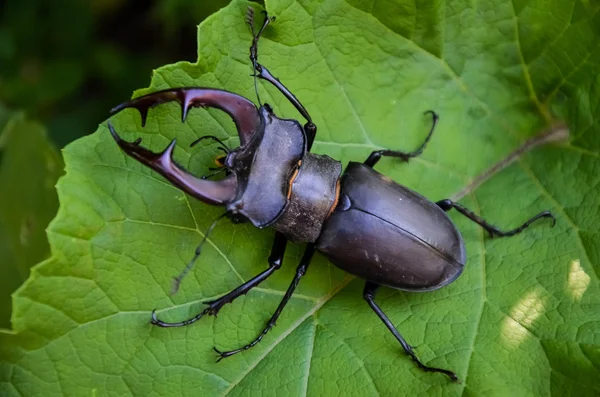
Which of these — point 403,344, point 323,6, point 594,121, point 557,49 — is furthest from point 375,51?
point 403,344

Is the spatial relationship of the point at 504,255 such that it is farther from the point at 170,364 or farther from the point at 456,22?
the point at 170,364

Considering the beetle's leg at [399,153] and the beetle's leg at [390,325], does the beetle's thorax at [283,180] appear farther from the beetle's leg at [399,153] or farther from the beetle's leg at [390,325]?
the beetle's leg at [390,325]

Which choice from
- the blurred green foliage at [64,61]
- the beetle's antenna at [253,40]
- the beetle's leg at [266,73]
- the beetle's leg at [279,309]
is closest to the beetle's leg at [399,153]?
the beetle's leg at [266,73]

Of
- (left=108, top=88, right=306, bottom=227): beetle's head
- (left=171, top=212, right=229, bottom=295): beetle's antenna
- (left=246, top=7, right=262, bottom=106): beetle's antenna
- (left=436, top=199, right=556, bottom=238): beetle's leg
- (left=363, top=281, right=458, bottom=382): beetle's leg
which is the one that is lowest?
(left=363, top=281, right=458, bottom=382): beetle's leg

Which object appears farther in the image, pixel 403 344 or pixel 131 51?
pixel 131 51

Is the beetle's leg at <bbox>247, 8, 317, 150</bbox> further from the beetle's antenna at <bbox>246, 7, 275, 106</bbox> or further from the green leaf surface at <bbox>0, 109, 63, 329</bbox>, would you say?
the green leaf surface at <bbox>0, 109, 63, 329</bbox>

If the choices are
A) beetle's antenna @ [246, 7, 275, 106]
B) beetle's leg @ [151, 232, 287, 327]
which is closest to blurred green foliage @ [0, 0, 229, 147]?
beetle's antenna @ [246, 7, 275, 106]

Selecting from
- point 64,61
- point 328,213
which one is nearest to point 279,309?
point 328,213
